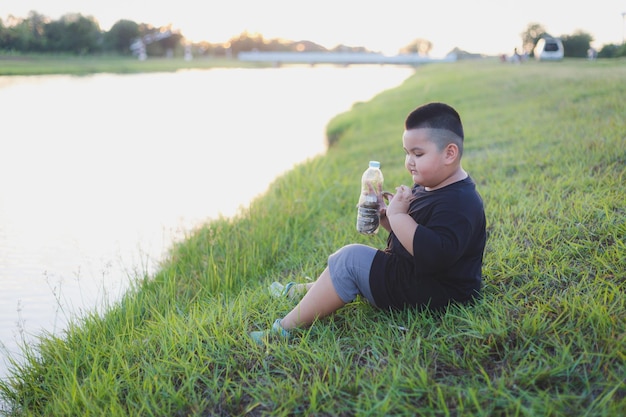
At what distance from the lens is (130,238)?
5633mm

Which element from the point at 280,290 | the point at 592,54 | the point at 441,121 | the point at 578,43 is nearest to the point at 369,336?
the point at 280,290

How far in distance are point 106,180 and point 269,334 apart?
238 inches

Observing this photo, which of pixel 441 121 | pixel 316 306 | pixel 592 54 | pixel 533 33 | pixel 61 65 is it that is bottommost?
pixel 316 306

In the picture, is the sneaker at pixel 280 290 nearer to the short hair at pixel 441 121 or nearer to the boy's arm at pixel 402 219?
the boy's arm at pixel 402 219

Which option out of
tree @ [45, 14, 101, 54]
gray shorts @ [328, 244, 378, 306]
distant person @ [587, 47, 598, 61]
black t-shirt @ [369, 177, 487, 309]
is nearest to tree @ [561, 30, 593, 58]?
distant person @ [587, 47, 598, 61]

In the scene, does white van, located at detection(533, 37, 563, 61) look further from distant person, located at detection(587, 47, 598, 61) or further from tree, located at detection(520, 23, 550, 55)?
distant person, located at detection(587, 47, 598, 61)

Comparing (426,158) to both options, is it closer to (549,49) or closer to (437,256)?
(437,256)

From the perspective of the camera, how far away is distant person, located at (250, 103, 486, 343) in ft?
7.95

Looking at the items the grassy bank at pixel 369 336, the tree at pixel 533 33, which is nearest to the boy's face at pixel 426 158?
the grassy bank at pixel 369 336

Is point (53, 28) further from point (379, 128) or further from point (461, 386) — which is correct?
point (461, 386)

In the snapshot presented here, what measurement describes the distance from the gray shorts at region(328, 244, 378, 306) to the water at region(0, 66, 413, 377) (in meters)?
1.57

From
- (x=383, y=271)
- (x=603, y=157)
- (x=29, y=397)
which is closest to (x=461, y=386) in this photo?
(x=383, y=271)

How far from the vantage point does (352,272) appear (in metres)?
2.64

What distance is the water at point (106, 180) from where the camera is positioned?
442cm
